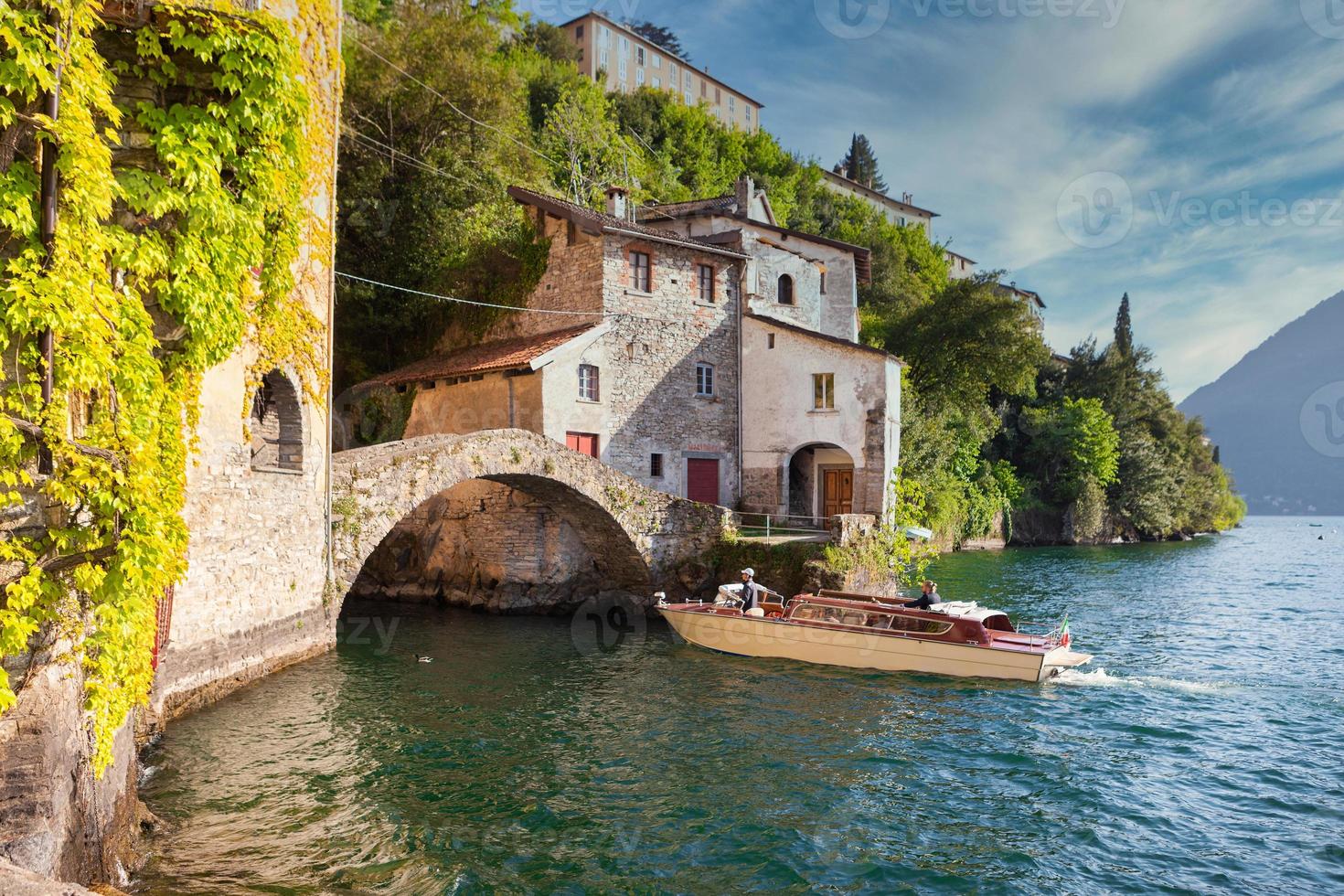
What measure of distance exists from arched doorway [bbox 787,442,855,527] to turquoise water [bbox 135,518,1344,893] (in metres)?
12.2

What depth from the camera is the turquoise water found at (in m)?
8.51

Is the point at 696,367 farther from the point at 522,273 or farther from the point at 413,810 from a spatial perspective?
the point at 413,810

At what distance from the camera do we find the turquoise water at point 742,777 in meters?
8.51

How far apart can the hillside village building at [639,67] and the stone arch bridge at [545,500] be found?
57.5m

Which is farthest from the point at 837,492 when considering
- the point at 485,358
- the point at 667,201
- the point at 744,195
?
the point at 667,201

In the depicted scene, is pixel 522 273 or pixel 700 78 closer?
pixel 522 273

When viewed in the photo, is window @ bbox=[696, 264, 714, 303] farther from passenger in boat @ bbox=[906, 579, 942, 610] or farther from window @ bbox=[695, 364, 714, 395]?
passenger in boat @ bbox=[906, 579, 942, 610]

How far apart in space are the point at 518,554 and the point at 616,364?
6.48 metres

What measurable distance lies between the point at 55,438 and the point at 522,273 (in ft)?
74.2

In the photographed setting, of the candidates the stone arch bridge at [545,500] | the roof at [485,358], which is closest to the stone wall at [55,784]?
the stone arch bridge at [545,500]

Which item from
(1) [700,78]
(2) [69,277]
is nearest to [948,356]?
(2) [69,277]

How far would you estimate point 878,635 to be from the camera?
1695 centimetres

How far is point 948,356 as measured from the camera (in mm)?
42656

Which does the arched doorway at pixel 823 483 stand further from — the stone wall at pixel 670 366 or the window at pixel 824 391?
the stone wall at pixel 670 366
